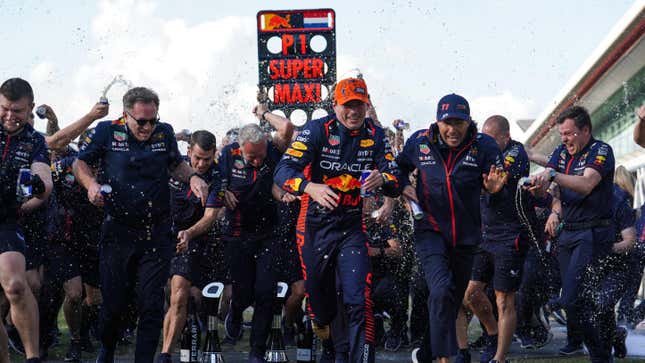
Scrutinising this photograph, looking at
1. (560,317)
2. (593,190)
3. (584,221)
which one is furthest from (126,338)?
(560,317)

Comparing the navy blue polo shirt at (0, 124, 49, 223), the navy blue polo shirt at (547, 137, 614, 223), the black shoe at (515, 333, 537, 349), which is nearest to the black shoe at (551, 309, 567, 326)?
the black shoe at (515, 333, 537, 349)

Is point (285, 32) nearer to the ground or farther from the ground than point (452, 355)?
farther from the ground

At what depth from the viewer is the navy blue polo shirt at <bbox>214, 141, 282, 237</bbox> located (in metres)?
10.0

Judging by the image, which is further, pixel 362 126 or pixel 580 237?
pixel 580 237

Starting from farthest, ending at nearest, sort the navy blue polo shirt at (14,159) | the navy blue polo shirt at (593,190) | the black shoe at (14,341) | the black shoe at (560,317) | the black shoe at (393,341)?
the black shoe at (560,317) → the black shoe at (393,341) → the black shoe at (14,341) → the navy blue polo shirt at (593,190) → the navy blue polo shirt at (14,159)

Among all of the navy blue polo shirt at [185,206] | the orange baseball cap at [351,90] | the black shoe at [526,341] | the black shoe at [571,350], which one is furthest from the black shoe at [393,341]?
the orange baseball cap at [351,90]

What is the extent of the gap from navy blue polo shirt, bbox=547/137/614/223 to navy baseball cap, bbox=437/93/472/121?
4.99 feet

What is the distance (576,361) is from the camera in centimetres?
1043

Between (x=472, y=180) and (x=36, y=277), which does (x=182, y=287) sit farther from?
(x=472, y=180)

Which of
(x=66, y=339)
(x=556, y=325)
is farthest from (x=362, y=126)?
(x=556, y=325)

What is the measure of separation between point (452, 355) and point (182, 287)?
309 centimetres

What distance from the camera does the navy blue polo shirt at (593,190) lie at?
9.09m

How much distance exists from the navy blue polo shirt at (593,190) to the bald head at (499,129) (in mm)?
896

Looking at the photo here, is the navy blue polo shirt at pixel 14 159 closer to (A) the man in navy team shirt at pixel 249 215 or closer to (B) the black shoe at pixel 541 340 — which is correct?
(A) the man in navy team shirt at pixel 249 215
